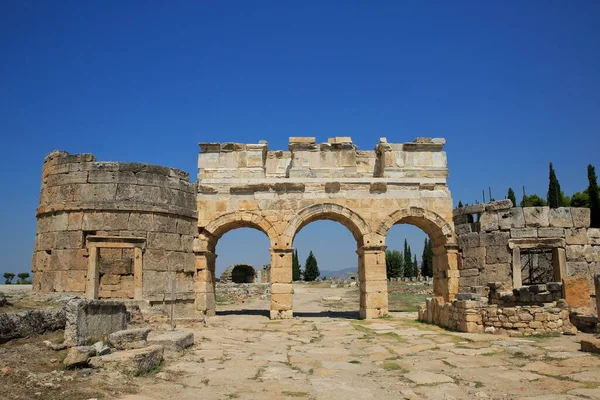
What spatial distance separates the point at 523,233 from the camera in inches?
558

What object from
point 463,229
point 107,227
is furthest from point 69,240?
point 463,229

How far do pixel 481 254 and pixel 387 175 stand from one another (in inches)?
147

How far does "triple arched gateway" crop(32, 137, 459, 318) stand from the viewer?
43.7 ft

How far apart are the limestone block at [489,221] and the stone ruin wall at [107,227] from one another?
8934 mm

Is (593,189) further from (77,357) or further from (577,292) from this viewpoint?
(77,357)

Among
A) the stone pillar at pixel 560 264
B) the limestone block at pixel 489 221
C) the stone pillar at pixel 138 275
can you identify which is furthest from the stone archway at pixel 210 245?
the stone pillar at pixel 560 264

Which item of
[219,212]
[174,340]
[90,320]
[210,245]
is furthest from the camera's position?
[210,245]

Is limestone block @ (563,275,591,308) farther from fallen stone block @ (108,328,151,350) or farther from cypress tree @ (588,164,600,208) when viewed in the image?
cypress tree @ (588,164,600,208)

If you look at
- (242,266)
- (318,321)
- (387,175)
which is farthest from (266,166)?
(242,266)

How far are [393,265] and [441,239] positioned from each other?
3512 centimetres

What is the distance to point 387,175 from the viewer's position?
A: 1566 centimetres

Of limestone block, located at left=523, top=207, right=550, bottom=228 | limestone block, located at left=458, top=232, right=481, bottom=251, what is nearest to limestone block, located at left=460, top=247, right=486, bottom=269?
limestone block, located at left=458, top=232, right=481, bottom=251

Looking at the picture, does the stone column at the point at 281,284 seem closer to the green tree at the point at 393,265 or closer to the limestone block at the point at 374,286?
the limestone block at the point at 374,286

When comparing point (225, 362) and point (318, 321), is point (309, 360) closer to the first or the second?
point (225, 362)
